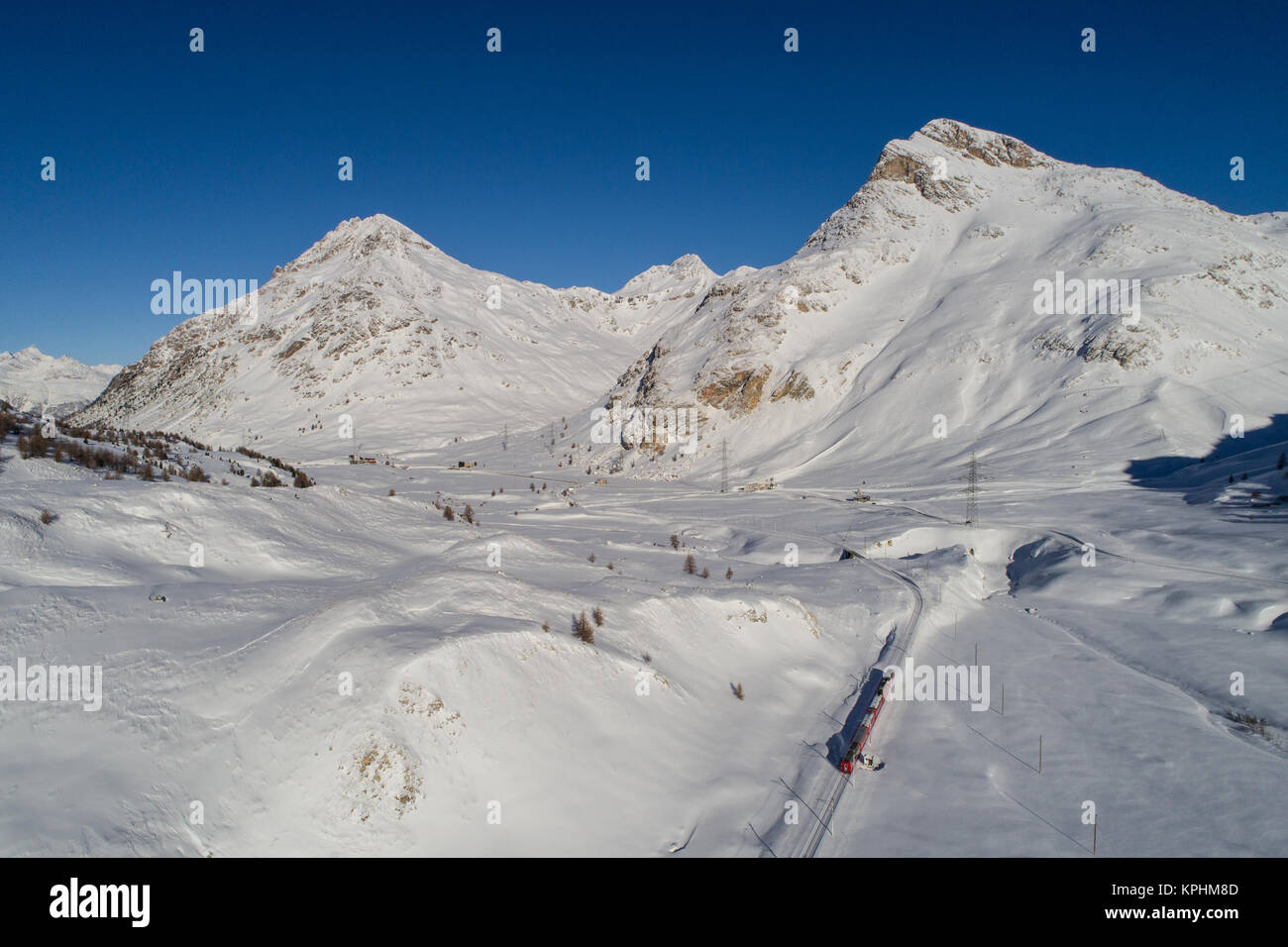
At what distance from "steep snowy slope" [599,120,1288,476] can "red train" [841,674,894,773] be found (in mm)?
52869

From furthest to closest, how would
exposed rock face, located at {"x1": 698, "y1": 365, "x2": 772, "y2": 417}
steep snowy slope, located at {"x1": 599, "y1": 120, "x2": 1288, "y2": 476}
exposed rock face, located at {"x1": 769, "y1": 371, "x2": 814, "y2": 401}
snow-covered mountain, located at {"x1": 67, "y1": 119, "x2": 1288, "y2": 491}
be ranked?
exposed rock face, located at {"x1": 698, "y1": 365, "x2": 772, "y2": 417} < exposed rock face, located at {"x1": 769, "y1": 371, "x2": 814, "y2": 401} < snow-covered mountain, located at {"x1": 67, "y1": 119, "x2": 1288, "y2": 491} < steep snowy slope, located at {"x1": 599, "y1": 120, "x2": 1288, "y2": 476}

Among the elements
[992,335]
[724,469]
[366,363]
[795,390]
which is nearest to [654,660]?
[724,469]

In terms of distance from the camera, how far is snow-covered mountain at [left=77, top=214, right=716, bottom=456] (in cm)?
10631

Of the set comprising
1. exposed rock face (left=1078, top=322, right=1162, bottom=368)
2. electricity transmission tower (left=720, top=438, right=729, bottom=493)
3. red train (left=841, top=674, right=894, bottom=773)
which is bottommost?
red train (left=841, top=674, right=894, bottom=773)

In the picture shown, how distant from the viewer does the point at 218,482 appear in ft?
57.6

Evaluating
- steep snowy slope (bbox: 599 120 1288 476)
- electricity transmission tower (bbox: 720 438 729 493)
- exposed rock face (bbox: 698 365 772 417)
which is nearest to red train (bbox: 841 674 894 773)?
electricity transmission tower (bbox: 720 438 729 493)

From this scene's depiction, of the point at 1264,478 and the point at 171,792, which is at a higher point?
→ the point at 1264,478

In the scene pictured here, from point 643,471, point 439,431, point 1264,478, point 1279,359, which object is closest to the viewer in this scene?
point 1264,478

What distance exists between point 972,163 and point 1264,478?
117923mm

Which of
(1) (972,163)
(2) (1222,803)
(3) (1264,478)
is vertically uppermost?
(1) (972,163)

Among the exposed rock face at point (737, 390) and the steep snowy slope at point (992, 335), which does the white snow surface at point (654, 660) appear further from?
the exposed rock face at point (737, 390)

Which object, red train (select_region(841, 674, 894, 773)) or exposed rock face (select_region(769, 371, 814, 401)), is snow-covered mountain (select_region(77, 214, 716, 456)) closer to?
exposed rock face (select_region(769, 371, 814, 401))
